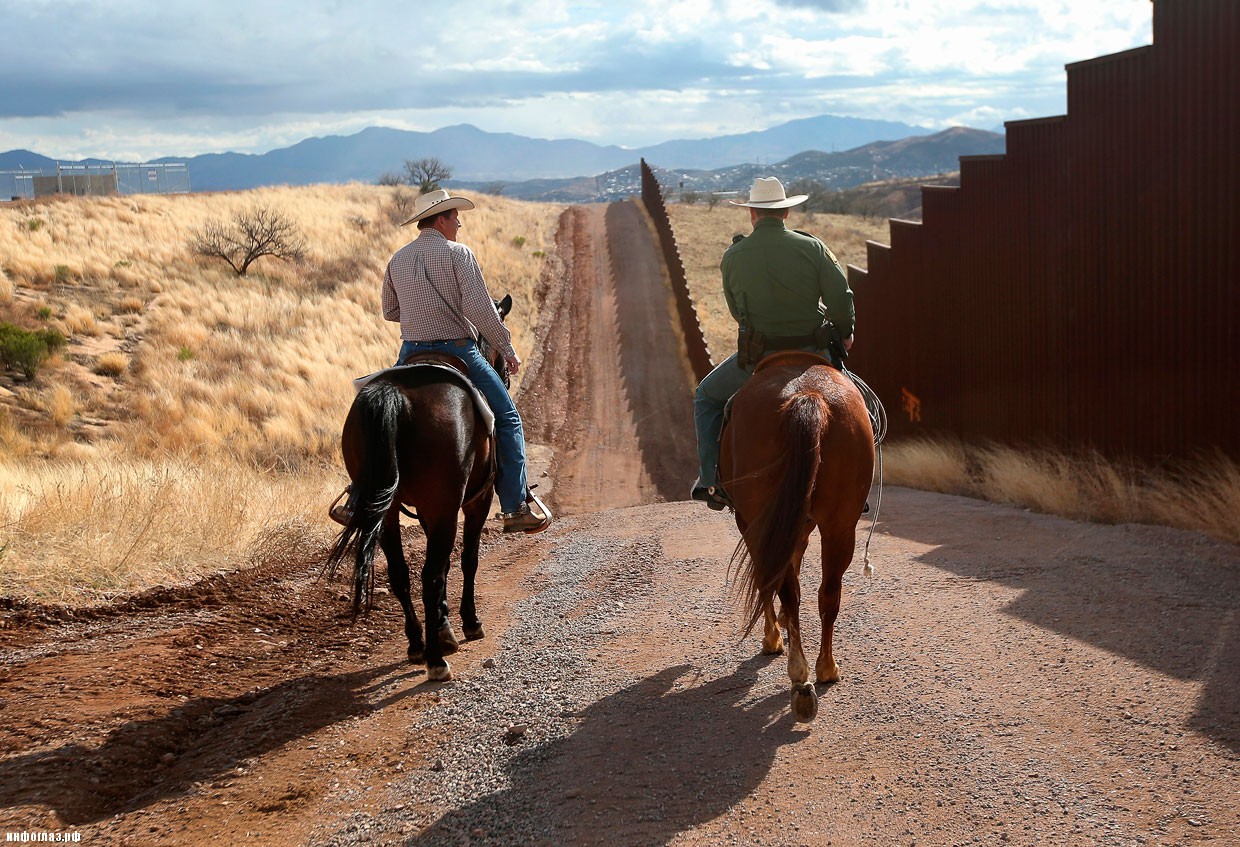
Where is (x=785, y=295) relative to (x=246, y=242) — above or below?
below

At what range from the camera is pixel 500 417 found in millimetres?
7152

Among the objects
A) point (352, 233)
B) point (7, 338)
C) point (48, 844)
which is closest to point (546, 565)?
point (48, 844)

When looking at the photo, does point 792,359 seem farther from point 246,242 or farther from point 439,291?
point 246,242

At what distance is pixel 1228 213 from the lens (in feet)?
33.9

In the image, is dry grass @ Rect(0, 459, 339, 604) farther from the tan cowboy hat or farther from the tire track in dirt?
the tire track in dirt

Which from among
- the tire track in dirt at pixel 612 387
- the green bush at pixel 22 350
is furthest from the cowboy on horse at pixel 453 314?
the green bush at pixel 22 350

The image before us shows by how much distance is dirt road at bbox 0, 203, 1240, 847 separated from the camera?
4281 mm

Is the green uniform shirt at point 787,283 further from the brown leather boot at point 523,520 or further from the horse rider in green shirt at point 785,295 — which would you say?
the brown leather boot at point 523,520

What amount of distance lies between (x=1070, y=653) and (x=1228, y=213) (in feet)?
22.0

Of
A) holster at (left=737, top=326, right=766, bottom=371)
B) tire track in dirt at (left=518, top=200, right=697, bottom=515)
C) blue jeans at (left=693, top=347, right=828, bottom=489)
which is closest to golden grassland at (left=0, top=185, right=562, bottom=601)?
tire track in dirt at (left=518, top=200, right=697, bottom=515)

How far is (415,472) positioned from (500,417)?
1164 mm

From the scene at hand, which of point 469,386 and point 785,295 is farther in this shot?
point 469,386

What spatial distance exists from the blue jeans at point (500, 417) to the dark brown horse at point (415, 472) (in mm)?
192

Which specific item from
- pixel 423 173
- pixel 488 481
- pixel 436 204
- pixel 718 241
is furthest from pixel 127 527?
pixel 423 173
